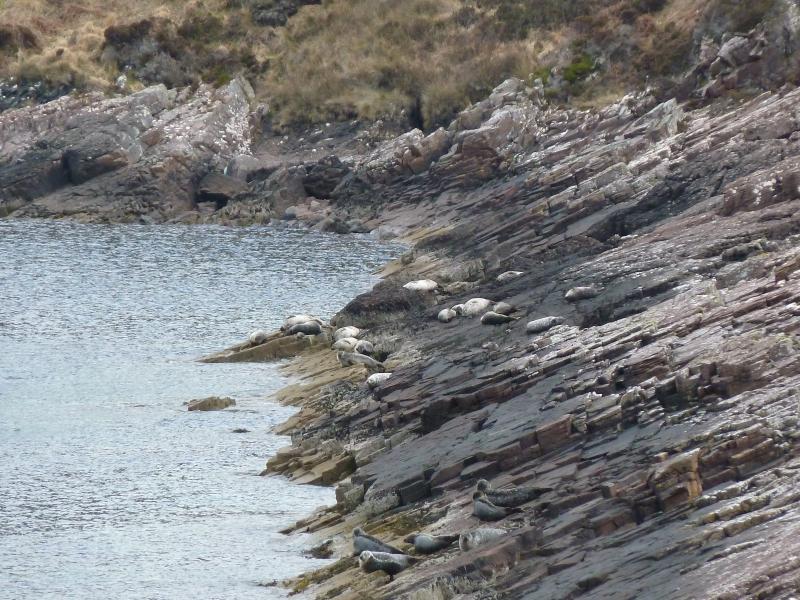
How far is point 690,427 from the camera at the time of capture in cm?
2239

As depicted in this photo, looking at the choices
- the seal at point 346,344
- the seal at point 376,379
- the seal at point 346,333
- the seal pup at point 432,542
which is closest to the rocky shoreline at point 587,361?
the seal at point 376,379

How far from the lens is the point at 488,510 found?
75.9 feet

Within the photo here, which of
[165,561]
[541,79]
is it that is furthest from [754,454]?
[541,79]

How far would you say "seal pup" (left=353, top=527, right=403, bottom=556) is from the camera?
2347 cm

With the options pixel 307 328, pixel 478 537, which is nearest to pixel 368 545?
pixel 478 537

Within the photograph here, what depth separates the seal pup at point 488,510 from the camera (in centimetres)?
2297

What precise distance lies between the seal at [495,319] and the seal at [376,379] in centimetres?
350

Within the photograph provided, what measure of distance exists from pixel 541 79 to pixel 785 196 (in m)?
41.3

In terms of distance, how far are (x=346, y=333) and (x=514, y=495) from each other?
2093 cm

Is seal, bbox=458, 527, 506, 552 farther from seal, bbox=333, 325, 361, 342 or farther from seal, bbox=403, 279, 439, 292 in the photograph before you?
Answer: seal, bbox=403, 279, 439, 292

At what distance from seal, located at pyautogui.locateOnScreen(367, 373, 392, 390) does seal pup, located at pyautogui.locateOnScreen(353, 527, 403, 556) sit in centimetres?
1104

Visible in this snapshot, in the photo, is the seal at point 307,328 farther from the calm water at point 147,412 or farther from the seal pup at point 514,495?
the seal pup at point 514,495

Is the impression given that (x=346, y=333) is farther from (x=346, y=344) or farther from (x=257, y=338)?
(x=257, y=338)

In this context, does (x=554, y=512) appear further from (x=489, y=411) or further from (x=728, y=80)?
(x=728, y=80)
